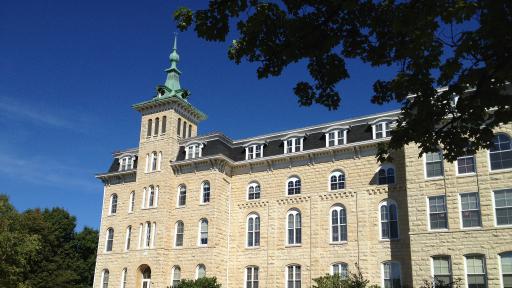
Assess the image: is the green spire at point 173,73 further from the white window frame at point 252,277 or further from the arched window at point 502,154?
the arched window at point 502,154

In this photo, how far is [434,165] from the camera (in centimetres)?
3128

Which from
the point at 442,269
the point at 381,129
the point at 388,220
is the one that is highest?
the point at 381,129

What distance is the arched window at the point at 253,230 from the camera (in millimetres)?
38938

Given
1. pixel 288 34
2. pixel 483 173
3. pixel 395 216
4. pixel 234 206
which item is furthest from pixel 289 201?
pixel 288 34

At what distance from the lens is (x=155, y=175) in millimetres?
42812

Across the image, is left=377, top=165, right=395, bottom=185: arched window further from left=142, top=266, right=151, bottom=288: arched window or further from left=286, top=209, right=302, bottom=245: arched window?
left=142, top=266, right=151, bottom=288: arched window

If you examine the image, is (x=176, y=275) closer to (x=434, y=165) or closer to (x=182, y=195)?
(x=182, y=195)

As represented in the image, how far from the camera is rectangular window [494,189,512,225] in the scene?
28016 millimetres

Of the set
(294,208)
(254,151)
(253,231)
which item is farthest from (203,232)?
(254,151)

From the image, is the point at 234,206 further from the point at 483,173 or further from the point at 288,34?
the point at 288,34

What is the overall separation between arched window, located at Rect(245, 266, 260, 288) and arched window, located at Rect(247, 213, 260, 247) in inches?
68.5

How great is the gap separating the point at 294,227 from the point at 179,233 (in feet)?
31.0

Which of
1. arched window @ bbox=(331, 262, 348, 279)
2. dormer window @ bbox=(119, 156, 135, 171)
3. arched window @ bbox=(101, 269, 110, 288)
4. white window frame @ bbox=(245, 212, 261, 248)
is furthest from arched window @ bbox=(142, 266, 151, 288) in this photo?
arched window @ bbox=(331, 262, 348, 279)

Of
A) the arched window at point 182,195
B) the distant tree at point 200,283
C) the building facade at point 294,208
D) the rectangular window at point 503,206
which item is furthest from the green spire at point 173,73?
the rectangular window at point 503,206
